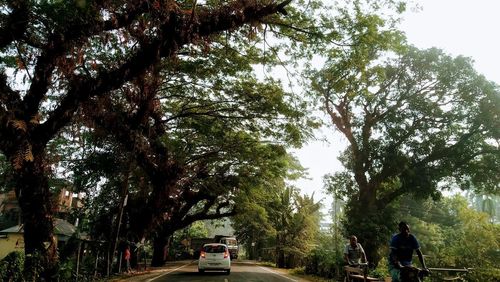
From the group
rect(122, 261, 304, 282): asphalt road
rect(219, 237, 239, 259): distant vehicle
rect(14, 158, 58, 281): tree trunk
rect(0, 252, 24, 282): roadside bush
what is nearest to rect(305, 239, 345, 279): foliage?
rect(122, 261, 304, 282): asphalt road

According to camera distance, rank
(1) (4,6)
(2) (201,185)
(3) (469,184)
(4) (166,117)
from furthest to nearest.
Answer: (2) (201,185) → (3) (469,184) → (4) (166,117) → (1) (4,6)

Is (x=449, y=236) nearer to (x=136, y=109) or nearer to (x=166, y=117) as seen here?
(x=166, y=117)

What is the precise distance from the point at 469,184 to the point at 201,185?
56.4 feet

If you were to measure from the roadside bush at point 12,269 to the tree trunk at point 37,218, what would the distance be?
0.30m

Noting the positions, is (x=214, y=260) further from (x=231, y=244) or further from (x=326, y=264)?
(x=231, y=244)

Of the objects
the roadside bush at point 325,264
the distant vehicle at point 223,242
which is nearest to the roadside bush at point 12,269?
the roadside bush at point 325,264

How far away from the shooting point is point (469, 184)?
931 inches

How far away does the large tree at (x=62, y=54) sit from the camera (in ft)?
29.9

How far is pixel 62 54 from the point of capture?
9.43 m

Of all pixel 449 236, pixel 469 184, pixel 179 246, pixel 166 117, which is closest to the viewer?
pixel 166 117

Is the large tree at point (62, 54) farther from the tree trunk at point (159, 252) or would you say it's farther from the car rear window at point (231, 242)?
the car rear window at point (231, 242)

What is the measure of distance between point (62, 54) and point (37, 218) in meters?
4.65

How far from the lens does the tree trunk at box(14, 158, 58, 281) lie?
10.5 metres

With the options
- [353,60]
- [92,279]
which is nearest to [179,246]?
[92,279]
